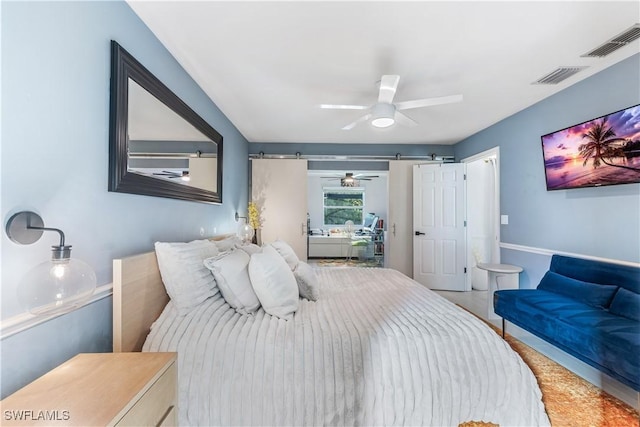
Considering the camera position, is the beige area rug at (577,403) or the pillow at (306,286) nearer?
the beige area rug at (577,403)

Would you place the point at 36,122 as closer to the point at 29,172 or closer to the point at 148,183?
the point at 29,172

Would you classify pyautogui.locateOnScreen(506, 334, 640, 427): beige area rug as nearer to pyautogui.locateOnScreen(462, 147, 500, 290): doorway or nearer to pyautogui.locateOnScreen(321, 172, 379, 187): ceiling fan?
pyautogui.locateOnScreen(462, 147, 500, 290): doorway

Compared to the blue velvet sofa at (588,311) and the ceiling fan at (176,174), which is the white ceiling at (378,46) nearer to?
the ceiling fan at (176,174)

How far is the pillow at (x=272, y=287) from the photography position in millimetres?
1696

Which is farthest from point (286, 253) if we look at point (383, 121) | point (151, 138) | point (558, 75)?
point (558, 75)

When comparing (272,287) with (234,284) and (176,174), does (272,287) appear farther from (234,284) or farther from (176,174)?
(176,174)

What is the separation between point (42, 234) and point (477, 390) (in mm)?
1999

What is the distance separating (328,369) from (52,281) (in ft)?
3.70

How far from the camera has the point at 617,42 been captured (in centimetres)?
199

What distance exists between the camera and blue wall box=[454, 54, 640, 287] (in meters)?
2.23

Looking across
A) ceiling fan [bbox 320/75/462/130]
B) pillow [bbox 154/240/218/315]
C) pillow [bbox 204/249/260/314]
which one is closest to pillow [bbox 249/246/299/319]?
pillow [bbox 204/249/260/314]

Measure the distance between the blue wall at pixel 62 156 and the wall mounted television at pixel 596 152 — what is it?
3.53m

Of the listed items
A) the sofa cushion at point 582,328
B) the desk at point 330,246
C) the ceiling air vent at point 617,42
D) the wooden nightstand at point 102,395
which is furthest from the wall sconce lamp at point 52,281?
the desk at point 330,246

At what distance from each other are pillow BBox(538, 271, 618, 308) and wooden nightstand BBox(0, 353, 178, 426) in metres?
3.01
